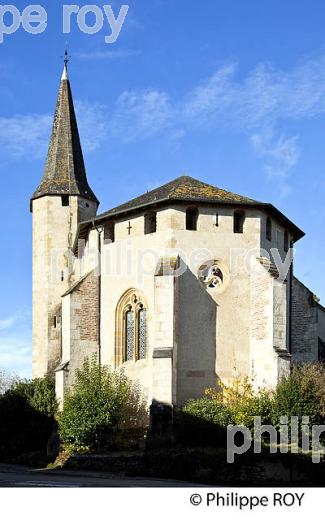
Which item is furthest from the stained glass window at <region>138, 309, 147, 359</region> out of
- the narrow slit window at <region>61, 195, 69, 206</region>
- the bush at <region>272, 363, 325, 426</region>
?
the narrow slit window at <region>61, 195, 69, 206</region>

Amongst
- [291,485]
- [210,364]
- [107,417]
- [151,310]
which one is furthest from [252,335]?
[291,485]

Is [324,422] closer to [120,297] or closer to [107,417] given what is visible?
[107,417]

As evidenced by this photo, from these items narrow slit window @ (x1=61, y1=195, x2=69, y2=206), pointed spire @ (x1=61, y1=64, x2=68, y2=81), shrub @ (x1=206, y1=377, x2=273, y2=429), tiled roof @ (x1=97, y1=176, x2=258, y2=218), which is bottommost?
shrub @ (x1=206, y1=377, x2=273, y2=429)

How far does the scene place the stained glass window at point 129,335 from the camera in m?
37.4

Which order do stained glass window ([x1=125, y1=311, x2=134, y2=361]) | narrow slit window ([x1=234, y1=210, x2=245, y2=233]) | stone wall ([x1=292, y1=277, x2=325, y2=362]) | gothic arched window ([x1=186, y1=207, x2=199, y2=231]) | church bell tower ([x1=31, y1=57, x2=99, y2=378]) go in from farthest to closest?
church bell tower ([x1=31, y1=57, x2=99, y2=378]) → stone wall ([x1=292, y1=277, x2=325, y2=362]) → stained glass window ([x1=125, y1=311, x2=134, y2=361]) → narrow slit window ([x1=234, y1=210, x2=245, y2=233]) → gothic arched window ([x1=186, y1=207, x2=199, y2=231])

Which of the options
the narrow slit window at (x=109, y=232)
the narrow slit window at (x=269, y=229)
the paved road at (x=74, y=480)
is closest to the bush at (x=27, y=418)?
the paved road at (x=74, y=480)

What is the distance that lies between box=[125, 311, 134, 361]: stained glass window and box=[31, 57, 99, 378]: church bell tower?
6578 millimetres

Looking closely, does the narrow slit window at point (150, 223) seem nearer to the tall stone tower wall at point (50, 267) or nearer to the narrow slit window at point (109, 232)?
the narrow slit window at point (109, 232)

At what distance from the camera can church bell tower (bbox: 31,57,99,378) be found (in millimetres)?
43469

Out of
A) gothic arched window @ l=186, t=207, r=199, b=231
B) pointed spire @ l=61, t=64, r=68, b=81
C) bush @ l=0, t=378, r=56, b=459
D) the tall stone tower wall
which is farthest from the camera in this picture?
pointed spire @ l=61, t=64, r=68, b=81

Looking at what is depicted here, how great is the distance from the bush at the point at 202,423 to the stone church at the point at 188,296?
3.43ft

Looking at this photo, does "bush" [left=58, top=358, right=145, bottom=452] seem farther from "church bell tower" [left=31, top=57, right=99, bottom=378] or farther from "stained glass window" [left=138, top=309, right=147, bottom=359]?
"church bell tower" [left=31, top=57, right=99, bottom=378]

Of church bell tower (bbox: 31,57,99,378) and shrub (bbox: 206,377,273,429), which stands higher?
church bell tower (bbox: 31,57,99,378)

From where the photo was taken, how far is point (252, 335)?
35.7 meters
